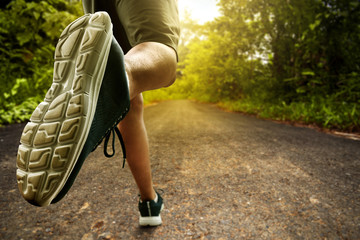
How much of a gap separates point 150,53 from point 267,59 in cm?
611

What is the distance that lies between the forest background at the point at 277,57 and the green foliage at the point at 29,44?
17 mm

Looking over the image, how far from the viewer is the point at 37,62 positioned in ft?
16.2

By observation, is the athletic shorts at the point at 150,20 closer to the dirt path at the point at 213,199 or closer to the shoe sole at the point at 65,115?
the shoe sole at the point at 65,115

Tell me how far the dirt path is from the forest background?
7.34 ft

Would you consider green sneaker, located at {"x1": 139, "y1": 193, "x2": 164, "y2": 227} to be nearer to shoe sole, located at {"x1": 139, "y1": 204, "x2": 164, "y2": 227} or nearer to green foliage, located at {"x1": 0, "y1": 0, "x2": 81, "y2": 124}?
shoe sole, located at {"x1": 139, "y1": 204, "x2": 164, "y2": 227}

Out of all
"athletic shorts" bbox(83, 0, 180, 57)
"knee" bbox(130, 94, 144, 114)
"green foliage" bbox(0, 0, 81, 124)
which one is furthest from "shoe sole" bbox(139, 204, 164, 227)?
"green foliage" bbox(0, 0, 81, 124)

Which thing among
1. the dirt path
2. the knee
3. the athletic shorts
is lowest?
the dirt path

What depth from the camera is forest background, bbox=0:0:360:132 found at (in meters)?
3.87

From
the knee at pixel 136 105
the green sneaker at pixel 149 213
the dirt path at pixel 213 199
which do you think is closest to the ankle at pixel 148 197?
the green sneaker at pixel 149 213

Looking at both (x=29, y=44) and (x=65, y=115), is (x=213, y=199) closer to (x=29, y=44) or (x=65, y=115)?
(x=65, y=115)

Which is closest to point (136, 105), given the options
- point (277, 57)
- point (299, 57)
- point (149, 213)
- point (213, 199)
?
→ point (149, 213)

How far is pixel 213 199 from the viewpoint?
1.20 metres

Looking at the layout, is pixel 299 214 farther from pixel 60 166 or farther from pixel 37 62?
pixel 37 62

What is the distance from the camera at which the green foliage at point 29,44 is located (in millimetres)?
4082
